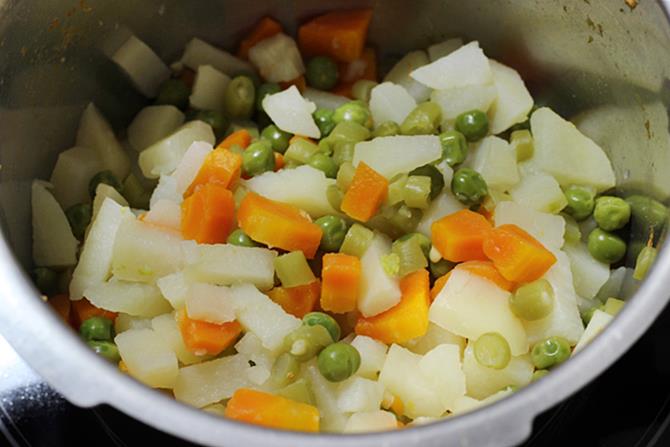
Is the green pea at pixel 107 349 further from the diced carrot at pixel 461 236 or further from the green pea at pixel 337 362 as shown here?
the diced carrot at pixel 461 236

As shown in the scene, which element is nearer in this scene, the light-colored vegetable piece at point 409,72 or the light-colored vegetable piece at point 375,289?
the light-colored vegetable piece at point 375,289

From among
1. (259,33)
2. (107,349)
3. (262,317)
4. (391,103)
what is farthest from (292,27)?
(107,349)

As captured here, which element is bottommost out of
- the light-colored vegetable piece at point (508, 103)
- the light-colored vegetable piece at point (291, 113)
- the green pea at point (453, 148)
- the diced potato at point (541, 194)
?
the light-colored vegetable piece at point (291, 113)

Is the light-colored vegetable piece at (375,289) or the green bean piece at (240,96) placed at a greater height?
the light-colored vegetable piece at (375,289)

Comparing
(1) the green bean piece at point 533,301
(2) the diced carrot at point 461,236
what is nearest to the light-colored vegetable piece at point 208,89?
(2) the diced carrot at point 461,236

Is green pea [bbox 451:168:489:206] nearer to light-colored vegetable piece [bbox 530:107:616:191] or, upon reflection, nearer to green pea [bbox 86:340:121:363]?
light-colored vegetable piece [bbox 530:107:616:191]

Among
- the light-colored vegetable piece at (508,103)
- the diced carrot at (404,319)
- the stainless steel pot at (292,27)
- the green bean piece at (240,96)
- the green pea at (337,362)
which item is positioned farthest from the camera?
the green bean piece at (240,96)

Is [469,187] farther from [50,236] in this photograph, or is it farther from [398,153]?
[50,236]
